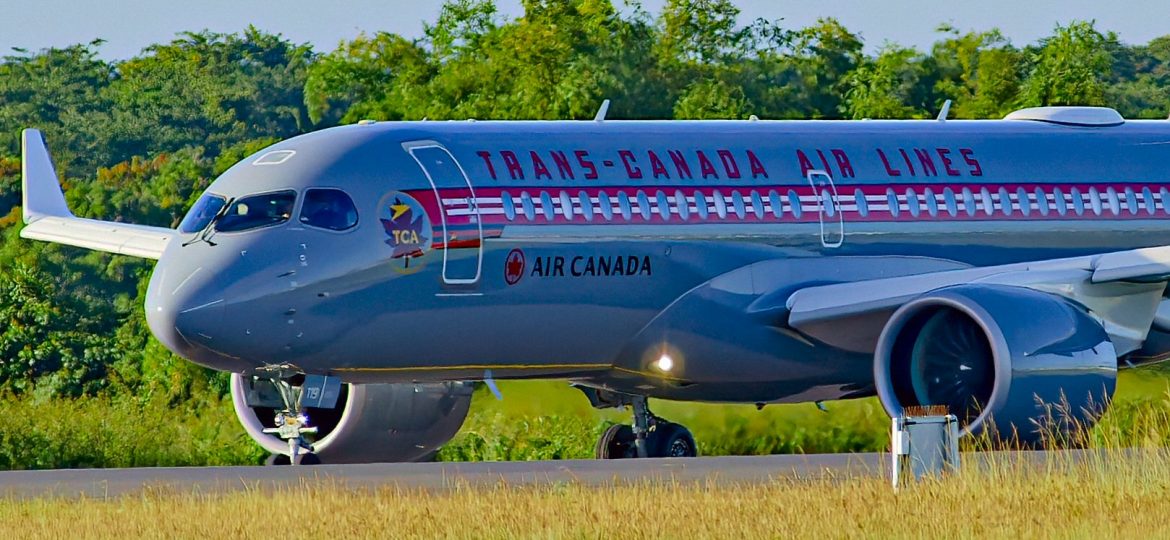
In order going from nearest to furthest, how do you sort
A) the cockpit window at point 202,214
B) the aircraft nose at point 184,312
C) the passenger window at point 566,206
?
the aircraft nose at point 184,312 → the cockpit window at point 202,214 → the passenger window at point 566,206

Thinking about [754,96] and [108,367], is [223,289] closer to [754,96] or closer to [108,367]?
[108,367]

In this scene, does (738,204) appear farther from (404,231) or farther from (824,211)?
(404,231)

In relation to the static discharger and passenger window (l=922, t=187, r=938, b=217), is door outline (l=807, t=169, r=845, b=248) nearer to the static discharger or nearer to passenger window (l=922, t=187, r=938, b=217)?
passenger window (l=922, t=187, r=938, b=217)

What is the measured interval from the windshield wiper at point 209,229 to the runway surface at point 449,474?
2.04m

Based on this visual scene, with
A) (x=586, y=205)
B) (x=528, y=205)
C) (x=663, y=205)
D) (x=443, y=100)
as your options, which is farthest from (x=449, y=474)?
(x=443, y=100)

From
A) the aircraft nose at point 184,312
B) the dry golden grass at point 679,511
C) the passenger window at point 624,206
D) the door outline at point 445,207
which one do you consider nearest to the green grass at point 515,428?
the passenger window at point 624,206

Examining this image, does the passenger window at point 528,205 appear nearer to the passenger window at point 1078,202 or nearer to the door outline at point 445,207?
the door outline at point 445,207

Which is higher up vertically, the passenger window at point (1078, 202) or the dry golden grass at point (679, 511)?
the passenger window at point (1078, 202)

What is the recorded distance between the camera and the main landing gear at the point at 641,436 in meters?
26.8

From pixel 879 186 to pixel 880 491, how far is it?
772 cm

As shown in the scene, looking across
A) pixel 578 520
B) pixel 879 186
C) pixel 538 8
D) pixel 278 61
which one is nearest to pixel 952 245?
pixel 879 186

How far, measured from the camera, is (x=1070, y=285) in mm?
23422

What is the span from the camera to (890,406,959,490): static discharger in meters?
19.5

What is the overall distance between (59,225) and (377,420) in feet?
A: 15.8
